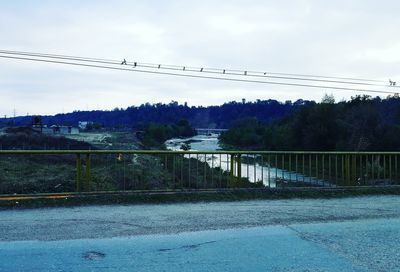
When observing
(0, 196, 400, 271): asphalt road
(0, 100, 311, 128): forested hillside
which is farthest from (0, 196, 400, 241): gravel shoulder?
(0, 100, 311, 128): forested hillside

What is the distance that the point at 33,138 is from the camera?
189 feet

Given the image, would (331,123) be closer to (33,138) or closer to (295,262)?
(33,138)

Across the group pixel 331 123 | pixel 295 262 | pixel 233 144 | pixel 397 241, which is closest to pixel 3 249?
pixel 295 262

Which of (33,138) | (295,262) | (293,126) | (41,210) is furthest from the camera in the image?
(293,126)

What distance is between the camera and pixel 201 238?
7176mm

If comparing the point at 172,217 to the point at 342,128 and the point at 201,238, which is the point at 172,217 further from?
the point at 342,128

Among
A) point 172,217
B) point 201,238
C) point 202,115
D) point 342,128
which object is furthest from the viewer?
point 202,115

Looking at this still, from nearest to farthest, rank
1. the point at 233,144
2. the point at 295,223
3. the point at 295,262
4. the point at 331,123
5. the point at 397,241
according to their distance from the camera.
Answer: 1. the point at 295,262
2. the point at 397,241
3. the point at 295,223
4. the point at 331,123
5. the point at 233,144

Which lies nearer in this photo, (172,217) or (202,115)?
(172,217)

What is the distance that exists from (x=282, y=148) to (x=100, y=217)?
3187 inches

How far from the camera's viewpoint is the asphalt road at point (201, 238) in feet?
19.2

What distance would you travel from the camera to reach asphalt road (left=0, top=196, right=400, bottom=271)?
5859 mm

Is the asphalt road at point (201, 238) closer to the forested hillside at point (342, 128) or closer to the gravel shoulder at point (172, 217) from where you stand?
the gravel shoulder at point (172, 217)

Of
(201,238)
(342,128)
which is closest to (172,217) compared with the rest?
(201,238)
